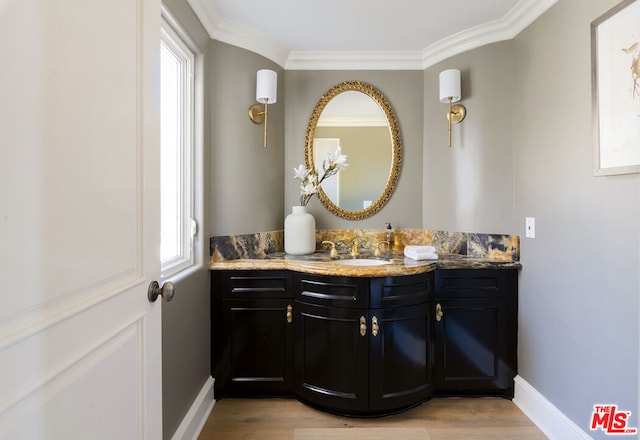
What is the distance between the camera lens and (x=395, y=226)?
2650 millimetres

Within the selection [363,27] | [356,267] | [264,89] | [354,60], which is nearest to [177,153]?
[264,89]

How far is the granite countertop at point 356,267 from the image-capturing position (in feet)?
6.16

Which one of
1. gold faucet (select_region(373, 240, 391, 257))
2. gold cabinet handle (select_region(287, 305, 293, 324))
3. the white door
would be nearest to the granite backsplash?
gold faucet (select_region(373, 240, 391, 257))

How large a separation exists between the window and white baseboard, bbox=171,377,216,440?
2.41 feet

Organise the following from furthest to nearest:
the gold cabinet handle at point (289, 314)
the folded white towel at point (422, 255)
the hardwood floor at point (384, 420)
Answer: the folded white towel at point (422, 255), the gold cabinet handle at point (289, 314), the hardwood floor at point (384, 420)

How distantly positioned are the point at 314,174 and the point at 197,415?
1708 millimetres

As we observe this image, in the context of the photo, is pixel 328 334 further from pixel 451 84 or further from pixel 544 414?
pixel 451 84

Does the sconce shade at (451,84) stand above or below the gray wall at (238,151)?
above

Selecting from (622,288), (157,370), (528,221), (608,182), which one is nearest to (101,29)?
(157,370)

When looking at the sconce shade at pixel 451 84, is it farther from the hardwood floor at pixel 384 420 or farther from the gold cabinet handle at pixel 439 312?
the hardwood floor at pixel 384 420

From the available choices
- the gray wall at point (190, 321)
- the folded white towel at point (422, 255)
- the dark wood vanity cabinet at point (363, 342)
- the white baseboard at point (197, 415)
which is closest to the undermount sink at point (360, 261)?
the folded white towel at point (422, 255)

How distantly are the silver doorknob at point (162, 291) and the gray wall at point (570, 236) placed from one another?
5.70ft

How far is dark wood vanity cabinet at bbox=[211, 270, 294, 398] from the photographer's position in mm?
2051

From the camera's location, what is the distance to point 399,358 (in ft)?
6.24
